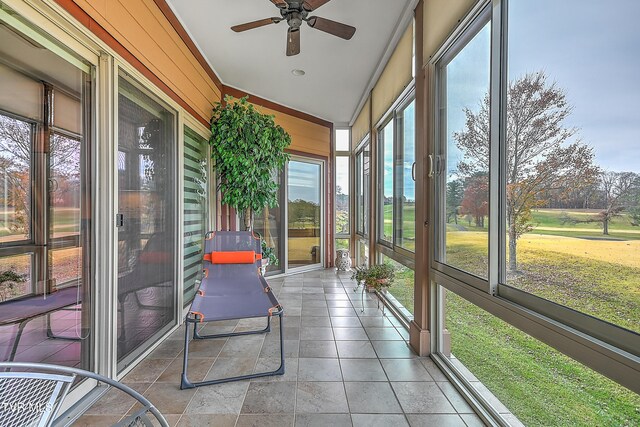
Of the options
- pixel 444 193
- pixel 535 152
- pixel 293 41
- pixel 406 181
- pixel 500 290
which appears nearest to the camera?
pixel 535 152

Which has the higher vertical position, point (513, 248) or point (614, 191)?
point (614, 191)

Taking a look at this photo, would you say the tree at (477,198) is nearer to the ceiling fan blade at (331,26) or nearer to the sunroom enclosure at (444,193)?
the sunroom enclosure at (444,193)

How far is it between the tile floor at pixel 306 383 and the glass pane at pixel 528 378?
0.69 feet

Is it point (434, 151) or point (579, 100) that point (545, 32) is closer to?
point (579, 100)

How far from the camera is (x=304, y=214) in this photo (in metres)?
6.12

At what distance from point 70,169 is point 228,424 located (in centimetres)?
172

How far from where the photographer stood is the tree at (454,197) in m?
2.26

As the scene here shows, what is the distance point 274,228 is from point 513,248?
4.34 meters

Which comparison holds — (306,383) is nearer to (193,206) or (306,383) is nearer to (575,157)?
(575,157)

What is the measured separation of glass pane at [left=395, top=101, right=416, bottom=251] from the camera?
3270 mm

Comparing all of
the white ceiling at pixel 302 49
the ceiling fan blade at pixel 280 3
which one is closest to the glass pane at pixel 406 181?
the white ceiling at pixel 302 49

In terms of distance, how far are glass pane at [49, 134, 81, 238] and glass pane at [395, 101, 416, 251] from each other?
2.65 meters

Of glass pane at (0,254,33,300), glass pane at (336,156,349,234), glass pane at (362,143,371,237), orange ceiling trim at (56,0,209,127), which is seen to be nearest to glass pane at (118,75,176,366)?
orange ceiling trim at (56,0,209,127)

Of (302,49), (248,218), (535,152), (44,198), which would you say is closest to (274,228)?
(248,218)
